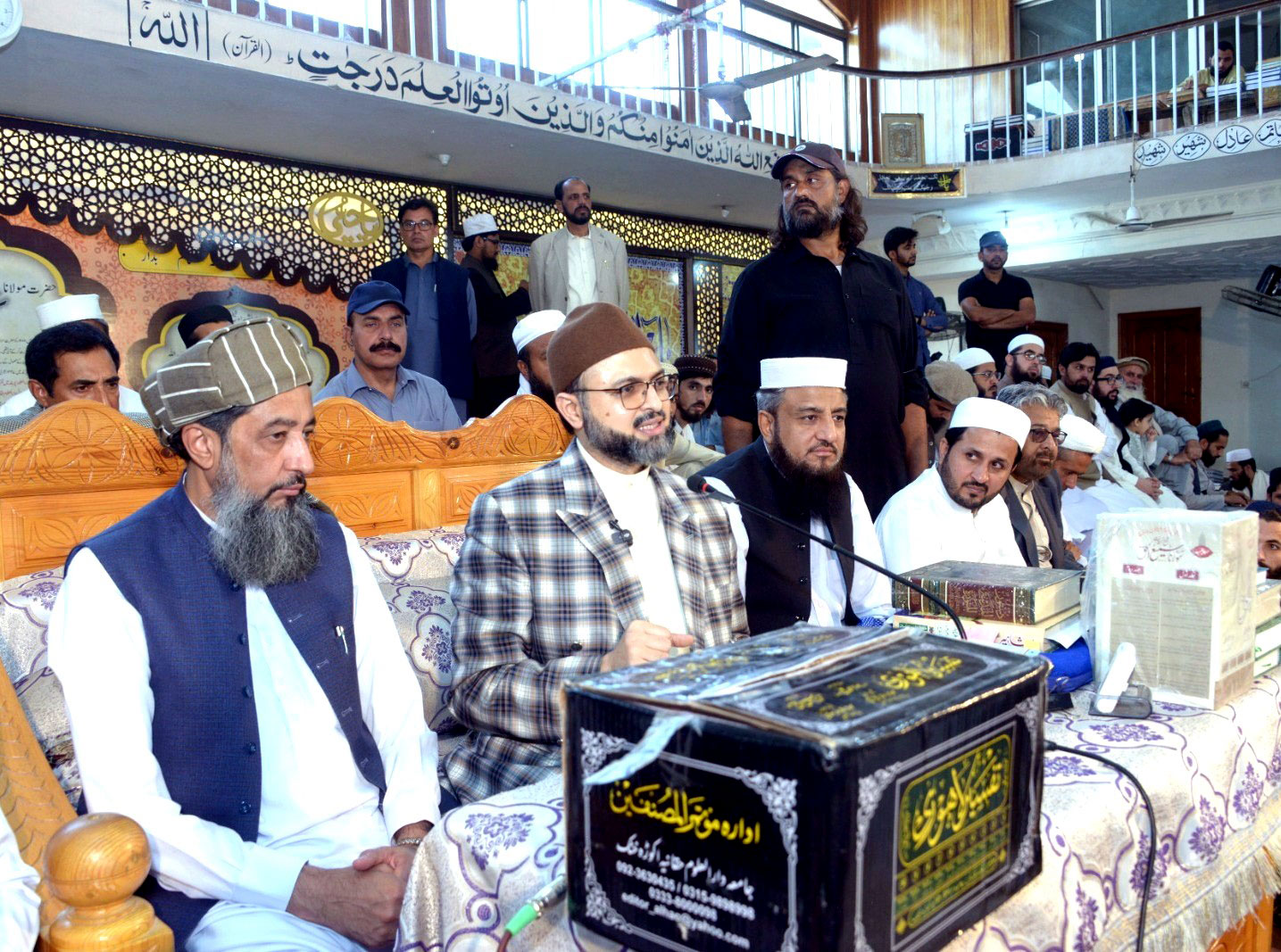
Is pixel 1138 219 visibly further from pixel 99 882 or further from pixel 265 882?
pixel 99 882

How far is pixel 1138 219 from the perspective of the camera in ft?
30.1

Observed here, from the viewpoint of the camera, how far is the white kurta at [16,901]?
105cm

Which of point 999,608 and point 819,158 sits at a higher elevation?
point 819,158

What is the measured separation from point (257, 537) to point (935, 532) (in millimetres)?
1723

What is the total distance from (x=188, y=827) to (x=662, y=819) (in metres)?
0.92

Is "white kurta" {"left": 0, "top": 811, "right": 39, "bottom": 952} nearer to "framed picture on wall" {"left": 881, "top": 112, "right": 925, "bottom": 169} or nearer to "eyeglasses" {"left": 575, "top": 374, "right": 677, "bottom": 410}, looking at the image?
"eyeglasses" {"left": 575, "top": 374, "right": 677, "bottom": 410}

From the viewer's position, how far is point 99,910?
97 centimetres

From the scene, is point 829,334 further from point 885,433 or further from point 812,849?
point 812,849

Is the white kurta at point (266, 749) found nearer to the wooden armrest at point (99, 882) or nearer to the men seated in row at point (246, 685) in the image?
the men seated in row at point (246, 685)

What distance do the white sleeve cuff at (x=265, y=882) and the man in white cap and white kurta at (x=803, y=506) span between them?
46.3 inches

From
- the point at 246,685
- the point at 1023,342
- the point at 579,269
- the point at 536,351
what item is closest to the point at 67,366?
the point at 536,351

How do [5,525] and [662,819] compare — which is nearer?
[662,819]

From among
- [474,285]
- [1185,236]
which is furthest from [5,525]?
[1185,236]

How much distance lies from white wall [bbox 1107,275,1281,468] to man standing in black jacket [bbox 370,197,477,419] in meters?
11.2
